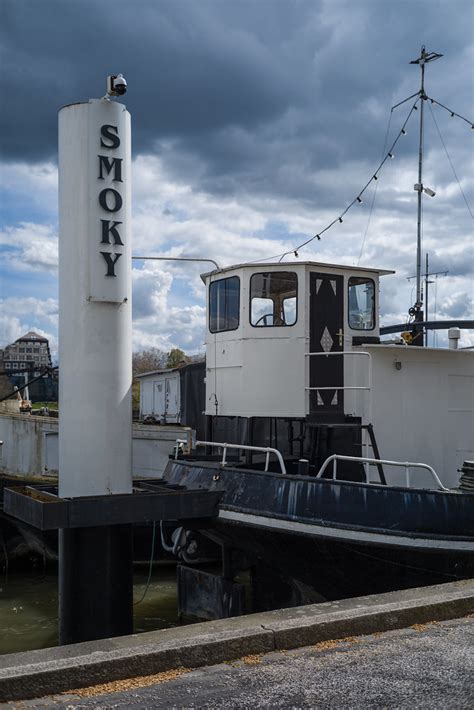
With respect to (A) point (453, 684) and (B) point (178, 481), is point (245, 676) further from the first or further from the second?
(B) point (178, 481)

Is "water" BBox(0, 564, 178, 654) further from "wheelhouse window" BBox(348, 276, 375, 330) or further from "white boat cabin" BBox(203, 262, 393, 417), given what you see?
"wheelhouse window" BBox(348, 276, 375, 330)

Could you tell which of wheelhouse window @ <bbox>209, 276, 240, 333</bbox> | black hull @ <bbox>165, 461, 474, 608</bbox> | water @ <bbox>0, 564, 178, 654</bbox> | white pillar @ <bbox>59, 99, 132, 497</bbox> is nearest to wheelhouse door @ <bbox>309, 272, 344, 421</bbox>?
wheelhouse window @ <bbox>209, 276, 240, 333</bbox>

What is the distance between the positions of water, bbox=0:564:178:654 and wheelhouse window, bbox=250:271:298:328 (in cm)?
508

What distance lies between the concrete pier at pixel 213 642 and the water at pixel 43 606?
6.44 meters

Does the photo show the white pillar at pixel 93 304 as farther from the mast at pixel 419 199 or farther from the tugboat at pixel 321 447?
the mast at pixel 419 199

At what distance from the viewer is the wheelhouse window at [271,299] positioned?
9242 mm

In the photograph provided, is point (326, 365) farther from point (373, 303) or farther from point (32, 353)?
point (32, 353)

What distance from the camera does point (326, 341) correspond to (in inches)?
365

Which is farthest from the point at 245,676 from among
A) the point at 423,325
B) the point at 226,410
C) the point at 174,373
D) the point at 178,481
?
the point at 174,373

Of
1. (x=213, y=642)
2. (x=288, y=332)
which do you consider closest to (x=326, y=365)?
(x=288, y=332)

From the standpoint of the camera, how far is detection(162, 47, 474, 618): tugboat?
7.97 m

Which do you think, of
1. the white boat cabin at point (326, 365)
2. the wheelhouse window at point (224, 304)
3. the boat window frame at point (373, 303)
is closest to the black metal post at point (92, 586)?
the white boat cabin at point (326, 365)

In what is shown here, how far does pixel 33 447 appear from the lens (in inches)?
708

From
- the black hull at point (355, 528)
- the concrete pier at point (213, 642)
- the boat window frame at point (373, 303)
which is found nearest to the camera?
the concrete pier at point (213, 642)
